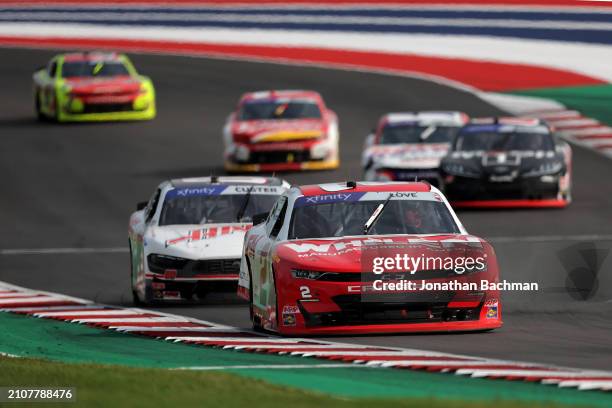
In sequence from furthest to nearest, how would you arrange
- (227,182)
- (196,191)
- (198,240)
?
1. (227,182)
2. (196,191)
3. (198,240)

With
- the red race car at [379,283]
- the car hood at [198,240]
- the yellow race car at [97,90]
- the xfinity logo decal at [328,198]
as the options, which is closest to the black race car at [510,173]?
the car hood at [198,240]

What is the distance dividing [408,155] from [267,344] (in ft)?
49.8

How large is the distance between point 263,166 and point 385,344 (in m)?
17.9

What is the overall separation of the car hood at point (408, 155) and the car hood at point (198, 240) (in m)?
10.4

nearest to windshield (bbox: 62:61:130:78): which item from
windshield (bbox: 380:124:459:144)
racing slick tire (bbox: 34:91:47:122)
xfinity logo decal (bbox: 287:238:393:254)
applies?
racing slick tire (bbox: 34:91:47:122)

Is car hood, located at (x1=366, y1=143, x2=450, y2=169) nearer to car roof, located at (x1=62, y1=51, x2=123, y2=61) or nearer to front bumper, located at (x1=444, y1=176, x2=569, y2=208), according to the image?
front bumper, located at (x1=444, y1=176, x2=569, y2=208)

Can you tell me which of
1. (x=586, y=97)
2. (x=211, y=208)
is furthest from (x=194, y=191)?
(x=586, y=97)

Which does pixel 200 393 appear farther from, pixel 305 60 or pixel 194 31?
pixel 194 31

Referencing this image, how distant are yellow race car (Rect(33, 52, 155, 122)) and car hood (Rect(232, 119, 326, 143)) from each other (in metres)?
5.38

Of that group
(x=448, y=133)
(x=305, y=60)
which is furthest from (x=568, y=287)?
(x=305, y=60)

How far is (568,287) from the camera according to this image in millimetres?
16641

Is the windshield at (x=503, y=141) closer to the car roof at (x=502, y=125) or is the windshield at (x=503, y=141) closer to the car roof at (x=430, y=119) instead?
the car roof at (x=502, y=125)

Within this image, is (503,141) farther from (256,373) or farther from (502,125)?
(256,373)

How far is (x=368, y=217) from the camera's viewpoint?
1377 centimetres
